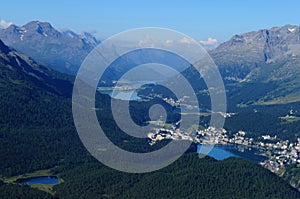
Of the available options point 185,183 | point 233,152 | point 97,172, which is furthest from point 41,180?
point 233,152

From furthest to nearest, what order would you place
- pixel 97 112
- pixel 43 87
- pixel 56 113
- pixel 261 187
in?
1. pixel 43 87
2. pixel 97 112
3. pixel 56 113
4. pixel 261 187

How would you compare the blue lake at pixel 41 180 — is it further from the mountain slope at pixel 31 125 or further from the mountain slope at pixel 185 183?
the mountain slope at pixel 31 125

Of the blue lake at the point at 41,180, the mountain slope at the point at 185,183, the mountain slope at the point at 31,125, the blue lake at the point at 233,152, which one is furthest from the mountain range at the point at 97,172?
the blue lake at the point at 233,152

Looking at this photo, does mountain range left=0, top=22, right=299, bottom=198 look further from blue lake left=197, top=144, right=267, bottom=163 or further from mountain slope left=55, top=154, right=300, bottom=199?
blue lake left=197, top=144, right=267, bottom=163

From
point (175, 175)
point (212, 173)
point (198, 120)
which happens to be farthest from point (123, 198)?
point (198, 120)

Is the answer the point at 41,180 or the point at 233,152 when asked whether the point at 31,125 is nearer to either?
the point at 41,180

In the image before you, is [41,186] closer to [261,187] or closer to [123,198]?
[123,198]
